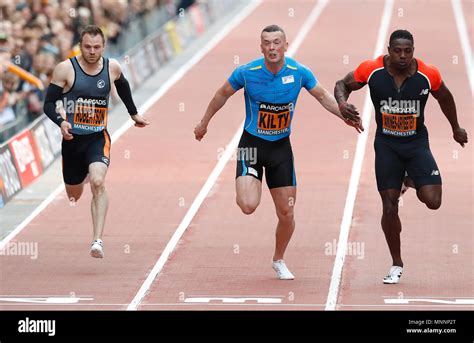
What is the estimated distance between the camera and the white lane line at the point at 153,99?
1744 cm

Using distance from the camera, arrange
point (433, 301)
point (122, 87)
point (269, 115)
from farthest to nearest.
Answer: point (122, 87)
point (269, 115)
point (433, 301)

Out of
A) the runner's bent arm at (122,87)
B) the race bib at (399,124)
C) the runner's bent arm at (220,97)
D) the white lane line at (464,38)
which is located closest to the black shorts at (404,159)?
the race bib at (399,124)

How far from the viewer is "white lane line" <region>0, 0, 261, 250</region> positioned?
17438 millimetres

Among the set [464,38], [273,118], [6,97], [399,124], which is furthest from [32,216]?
[464,38]

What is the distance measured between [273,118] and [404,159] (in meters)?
1.37

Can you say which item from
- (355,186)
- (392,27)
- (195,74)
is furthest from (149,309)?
(392,27)

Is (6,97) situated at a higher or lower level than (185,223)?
higher

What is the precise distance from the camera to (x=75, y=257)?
15.5 m

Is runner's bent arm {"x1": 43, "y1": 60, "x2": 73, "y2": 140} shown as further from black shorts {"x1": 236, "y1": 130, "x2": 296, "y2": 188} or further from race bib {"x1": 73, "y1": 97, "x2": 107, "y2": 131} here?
black shorts {"x1": 236, "y1": 130, "x2": 296, "y2": 188}

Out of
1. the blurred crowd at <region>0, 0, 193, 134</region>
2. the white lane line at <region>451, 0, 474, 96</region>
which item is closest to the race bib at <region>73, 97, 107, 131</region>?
the blurred crowd at <region>0, 0, 193, 134</region>

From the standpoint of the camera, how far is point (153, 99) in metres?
28.8

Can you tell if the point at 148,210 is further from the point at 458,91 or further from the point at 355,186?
the point at 458,91

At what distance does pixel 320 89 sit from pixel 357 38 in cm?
2498

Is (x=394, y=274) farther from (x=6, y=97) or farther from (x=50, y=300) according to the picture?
(x=6, y=97)
